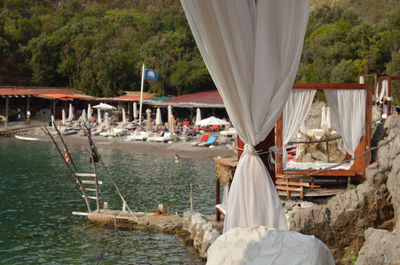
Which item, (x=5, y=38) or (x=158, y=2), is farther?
(x=158, y=2)

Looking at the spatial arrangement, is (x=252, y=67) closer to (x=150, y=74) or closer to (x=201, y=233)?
(x=201, y=233)

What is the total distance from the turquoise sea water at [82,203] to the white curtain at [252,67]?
7044 mm

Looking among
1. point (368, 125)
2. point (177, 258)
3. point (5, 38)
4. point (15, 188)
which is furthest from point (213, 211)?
point (5, 38)

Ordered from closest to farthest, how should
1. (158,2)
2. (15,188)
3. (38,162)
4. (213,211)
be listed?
(213,211) → (15,188) → (38,162) → (158,2)

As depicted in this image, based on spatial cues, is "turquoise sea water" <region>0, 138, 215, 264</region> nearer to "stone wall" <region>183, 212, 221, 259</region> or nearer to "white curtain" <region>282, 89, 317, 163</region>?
"stone wall" <region>183, 212, 221, 259</region>

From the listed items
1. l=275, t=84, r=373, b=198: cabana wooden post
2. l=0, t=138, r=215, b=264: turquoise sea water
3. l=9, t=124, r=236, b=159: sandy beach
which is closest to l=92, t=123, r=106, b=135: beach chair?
l=9, t=124, r=236, b=159: sandy beach

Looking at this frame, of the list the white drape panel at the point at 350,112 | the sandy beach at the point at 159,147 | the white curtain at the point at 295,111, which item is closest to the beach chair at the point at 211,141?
the sandy beach at the point at 159,147

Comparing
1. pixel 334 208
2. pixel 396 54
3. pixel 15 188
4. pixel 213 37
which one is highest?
pixel 396 54

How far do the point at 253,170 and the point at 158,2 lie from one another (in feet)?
256

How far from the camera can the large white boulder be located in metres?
3.06

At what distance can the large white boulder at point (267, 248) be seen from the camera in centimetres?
306

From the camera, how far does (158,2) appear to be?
254ft

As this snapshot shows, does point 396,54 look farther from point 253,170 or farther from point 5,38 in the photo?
point 5,38

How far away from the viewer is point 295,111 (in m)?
11.6
